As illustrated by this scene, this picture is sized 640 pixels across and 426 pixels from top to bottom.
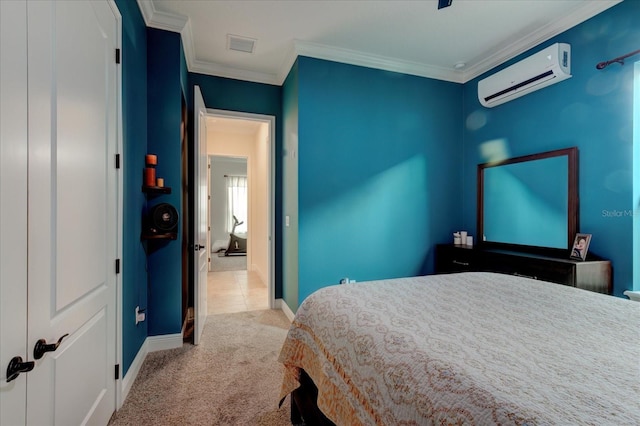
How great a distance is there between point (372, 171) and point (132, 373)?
2.80 metres

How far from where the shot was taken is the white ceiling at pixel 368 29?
8.18ft

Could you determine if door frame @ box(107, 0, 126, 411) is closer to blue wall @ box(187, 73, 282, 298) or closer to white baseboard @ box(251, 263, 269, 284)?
blue wall @ box(187, 73, 282, 298)

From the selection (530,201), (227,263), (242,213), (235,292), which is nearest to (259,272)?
(235,292)

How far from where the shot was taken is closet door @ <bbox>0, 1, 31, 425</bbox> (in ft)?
2.81

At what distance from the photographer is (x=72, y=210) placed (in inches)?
51.7

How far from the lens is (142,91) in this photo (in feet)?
8.19

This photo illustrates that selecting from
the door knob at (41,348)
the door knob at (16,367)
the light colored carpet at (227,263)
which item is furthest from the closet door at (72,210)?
the light colored carpet at (227,263)

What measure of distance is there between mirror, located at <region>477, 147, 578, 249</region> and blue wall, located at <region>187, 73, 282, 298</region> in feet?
7.94

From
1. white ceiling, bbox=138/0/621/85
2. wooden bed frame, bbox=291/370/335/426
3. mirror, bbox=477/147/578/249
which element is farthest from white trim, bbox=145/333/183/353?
mirror, bbox=477/147/578/249

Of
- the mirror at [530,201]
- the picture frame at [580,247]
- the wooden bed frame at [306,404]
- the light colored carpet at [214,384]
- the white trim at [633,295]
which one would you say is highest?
the mirror at [530,201]

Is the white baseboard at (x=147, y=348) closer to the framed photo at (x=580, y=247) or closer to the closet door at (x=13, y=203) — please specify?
the closet door at (x=13, y=203)

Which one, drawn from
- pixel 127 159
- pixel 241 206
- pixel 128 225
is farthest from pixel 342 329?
pixel 241 206

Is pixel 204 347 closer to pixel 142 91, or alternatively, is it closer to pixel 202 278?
pixel 202 278

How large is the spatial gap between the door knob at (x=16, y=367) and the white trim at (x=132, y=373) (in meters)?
1.25
